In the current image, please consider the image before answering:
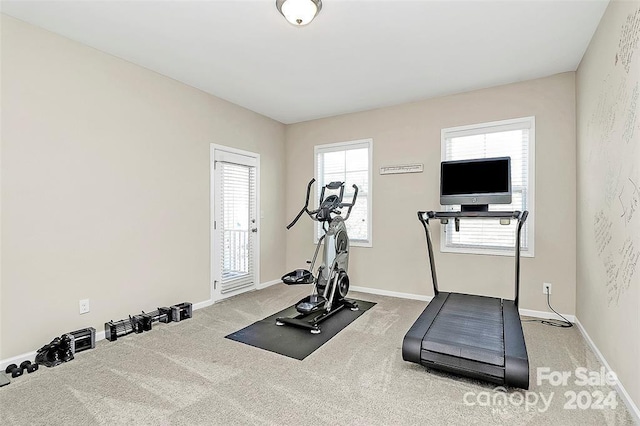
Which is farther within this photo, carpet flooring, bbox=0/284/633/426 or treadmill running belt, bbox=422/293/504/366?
treadmill running belt, bbox=422/293/504/366

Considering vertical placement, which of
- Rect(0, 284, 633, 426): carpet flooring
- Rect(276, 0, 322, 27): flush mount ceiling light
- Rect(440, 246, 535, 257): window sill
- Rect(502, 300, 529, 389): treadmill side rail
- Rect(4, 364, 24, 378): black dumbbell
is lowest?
Rect(0, 284, 633, 426): carpet flooring

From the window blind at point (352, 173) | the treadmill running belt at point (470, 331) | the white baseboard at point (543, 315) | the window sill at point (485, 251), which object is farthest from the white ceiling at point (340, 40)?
the white baseboard at point (543, 315)

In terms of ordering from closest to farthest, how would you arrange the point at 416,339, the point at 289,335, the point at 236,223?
the point at 416,339 < the point at 289,335 < the point at 236,223

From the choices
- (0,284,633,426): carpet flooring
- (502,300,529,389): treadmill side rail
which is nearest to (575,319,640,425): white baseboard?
(0,284,633,426): carpet flooring

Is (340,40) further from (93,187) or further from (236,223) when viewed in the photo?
(236,223)

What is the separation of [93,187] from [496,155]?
14.5ft

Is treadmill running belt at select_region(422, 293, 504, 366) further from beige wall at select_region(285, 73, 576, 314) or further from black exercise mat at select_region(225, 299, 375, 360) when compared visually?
black exercise mat at select_region(225, 299, 375, 360)

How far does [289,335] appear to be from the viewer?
10.4 ft

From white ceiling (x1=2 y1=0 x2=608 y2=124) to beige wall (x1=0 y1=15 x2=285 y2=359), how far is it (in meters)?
0.29

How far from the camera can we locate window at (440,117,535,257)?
12.3 ft

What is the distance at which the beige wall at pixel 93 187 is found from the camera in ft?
8.39

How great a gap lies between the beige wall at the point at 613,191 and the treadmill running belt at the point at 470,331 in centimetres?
71

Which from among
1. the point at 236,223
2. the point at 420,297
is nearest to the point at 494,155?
the point at 420,297

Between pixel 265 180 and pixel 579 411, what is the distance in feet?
14.5
